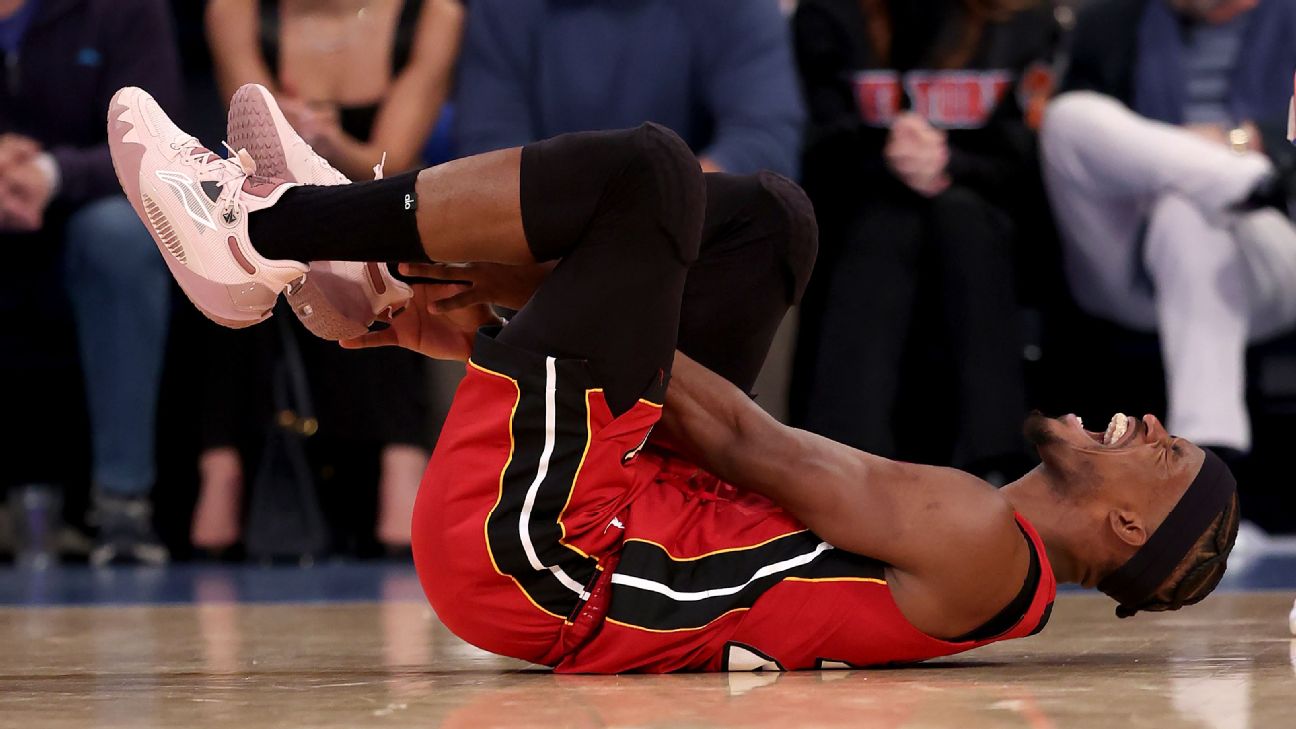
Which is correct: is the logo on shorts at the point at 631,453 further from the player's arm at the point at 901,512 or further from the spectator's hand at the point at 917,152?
the spectator's hand at the point at 917,152

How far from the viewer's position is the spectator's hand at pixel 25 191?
4.18 metres

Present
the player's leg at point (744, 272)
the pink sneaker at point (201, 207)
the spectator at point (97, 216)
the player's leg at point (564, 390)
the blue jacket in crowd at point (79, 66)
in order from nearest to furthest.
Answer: the player's leg at point (564, 390)
the pink sneaker at point (201, 207)
the player's leg at point (744, 272)
the spectator at point (97, 216)
the blue jacket in crowd at point (79, 66)

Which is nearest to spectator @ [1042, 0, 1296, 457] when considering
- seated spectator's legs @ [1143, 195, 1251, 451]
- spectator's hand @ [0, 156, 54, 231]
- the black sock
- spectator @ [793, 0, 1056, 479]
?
seated spectator's legs @ [1143, 195, 1251, 451]

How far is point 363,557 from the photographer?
4.57 meters

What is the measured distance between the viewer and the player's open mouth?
225cm

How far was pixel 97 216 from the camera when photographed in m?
4.28

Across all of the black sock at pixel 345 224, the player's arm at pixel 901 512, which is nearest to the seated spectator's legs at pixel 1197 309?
the player's arm at pixel 901 512

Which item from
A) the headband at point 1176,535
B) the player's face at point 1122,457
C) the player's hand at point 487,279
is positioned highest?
the player's hand at point 487,279

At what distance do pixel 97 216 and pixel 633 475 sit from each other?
2642 millimetres

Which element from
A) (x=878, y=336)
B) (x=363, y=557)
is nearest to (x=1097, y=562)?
(x=878, y=336)

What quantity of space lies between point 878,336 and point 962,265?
28 centimetres

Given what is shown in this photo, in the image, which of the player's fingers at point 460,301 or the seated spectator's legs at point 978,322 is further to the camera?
the seated spectator's legs at point 978,322

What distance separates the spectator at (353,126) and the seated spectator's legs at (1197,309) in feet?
6.38

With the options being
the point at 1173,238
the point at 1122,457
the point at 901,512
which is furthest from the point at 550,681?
the point at 1173,238
